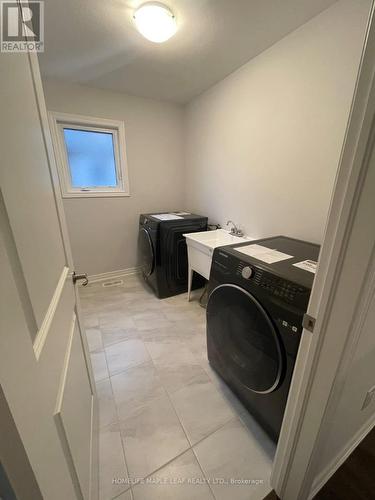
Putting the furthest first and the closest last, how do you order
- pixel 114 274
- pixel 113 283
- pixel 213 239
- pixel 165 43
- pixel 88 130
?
pixel 114 274, pixel 113 283, pixel 88 130, pixel 213 239, pixel 165 43

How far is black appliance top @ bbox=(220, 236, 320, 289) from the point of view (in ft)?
2.87

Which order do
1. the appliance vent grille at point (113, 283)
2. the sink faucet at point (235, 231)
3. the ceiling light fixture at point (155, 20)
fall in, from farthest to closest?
1. the appliance vent grille at point (113, 283)
2. the sink faucet at point (235, 231)
3. the ceiling light fixture at point (155, 20)

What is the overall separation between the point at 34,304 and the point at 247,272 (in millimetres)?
816

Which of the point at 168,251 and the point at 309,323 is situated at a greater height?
the point at 309,323

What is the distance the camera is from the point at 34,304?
1.49ft

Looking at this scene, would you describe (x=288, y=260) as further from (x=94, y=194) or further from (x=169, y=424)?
(x=94, y=194)

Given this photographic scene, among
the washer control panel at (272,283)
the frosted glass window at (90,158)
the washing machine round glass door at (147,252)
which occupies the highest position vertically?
the frosted glass window at (90,158)

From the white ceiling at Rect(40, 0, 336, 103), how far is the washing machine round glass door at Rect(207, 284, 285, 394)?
171cm

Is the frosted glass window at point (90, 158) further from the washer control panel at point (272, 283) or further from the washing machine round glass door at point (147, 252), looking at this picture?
the washer control panel at point (272, 283)

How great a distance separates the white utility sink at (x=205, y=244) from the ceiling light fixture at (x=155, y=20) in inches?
57.9

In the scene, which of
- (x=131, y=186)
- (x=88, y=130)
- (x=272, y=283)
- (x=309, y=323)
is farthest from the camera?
(x=131, y=186)

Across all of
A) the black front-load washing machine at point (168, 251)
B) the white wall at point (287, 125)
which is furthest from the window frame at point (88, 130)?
the white wall at point (287, 125)

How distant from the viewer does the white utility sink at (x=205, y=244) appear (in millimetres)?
1863

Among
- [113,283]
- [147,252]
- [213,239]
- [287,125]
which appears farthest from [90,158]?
[287,125]
